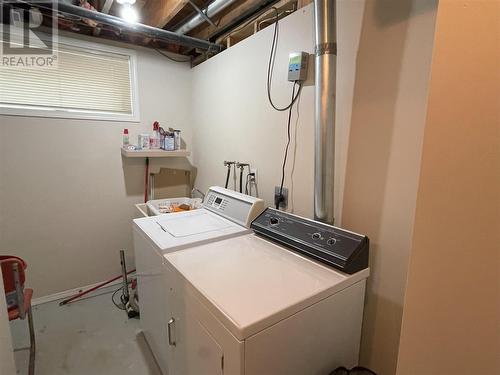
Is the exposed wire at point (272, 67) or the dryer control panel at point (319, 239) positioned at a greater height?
the exposed wire at point (272, 67)

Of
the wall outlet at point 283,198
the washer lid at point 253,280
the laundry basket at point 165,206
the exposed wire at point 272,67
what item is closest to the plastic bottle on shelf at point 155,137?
the laundry basket at point 165,206

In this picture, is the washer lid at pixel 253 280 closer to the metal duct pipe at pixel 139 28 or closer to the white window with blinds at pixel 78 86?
the metal duct pipe at pixel 139 28

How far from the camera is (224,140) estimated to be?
7.92 ft

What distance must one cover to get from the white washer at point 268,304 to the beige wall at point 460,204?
16.8 inches

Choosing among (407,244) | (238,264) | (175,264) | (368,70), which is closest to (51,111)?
(175,264)

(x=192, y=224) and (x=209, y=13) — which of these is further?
(x=209, y=13)

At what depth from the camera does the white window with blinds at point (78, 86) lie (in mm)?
2172

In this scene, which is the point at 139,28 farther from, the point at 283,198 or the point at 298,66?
the point at 283,198

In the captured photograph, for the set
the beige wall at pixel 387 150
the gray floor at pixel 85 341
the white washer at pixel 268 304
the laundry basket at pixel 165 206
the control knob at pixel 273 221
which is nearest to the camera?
the white washer at pixel 268 304

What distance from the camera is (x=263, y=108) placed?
1.90 m

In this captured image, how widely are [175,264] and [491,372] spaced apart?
106cm

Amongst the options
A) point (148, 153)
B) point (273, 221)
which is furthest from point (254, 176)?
point (148, 153)

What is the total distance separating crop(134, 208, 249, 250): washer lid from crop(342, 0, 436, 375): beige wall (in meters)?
0.74

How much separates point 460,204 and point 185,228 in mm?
1361
